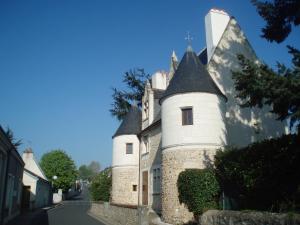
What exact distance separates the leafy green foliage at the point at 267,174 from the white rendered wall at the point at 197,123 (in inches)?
104

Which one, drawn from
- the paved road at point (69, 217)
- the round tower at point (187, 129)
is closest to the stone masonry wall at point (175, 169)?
the round tower at point (187, 129)

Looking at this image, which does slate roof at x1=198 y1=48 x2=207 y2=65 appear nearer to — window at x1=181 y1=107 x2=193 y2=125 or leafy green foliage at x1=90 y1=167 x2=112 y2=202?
window at x1=181 y1=107 x2=193 y2=125

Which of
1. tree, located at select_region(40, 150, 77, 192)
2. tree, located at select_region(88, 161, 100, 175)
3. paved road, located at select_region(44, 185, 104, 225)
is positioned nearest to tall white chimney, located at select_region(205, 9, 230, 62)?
paved road, located at select_region(44, 185, 104, 225)

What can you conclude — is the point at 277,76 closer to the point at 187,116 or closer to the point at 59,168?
the point at 187,116

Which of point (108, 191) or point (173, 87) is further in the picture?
point (108, 191)

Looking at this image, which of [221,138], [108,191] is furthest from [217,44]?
[108,191]

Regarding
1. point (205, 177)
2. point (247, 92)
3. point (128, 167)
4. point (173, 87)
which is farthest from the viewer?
point (128, 167)

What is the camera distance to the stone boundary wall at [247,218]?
6.91m

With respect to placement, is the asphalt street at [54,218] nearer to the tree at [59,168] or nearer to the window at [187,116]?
the window at [187,116]

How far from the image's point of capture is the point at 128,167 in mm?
26094

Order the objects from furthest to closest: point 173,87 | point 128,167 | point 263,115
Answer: point 128,167, point 263,115, point 173,87

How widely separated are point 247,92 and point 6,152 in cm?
1242

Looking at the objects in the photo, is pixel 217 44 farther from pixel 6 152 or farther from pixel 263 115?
pixel 6 152

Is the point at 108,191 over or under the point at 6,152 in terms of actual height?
under
